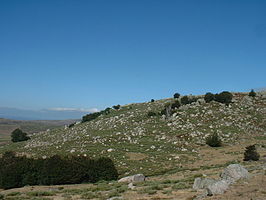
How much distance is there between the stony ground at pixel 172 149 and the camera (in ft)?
47.2

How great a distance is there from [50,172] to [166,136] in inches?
873

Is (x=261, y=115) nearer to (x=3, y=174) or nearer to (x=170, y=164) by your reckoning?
(x=170, y=164)

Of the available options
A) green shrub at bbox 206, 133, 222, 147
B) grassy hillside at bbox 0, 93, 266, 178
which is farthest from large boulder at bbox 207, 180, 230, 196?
green shrub at bbox 206, 133, 222, 147

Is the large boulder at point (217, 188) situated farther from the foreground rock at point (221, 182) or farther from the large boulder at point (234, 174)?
the large boulder at point (234, 174)

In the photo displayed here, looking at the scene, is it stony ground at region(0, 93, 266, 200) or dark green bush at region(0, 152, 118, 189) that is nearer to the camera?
stony ground at region(0, 93, 266, 200)

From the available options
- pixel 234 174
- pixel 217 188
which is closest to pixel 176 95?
pixel 234 174

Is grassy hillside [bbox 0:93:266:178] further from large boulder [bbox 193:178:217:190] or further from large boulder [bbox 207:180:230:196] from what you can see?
large boulder [bbox 207:180:230:196]

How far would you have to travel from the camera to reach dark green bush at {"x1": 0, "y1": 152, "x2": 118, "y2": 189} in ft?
65.1

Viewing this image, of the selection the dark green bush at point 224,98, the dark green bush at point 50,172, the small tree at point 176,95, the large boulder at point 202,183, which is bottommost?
the dark green bush at point 50,172

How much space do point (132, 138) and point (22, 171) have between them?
20429 mm

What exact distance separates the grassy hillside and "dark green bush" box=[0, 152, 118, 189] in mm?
3745

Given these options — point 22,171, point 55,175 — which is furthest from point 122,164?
point 22,171

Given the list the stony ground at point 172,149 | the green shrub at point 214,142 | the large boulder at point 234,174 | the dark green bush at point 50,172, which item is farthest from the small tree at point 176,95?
the large boulder at point 234,174

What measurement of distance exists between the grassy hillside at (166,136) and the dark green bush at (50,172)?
374 centimetres
